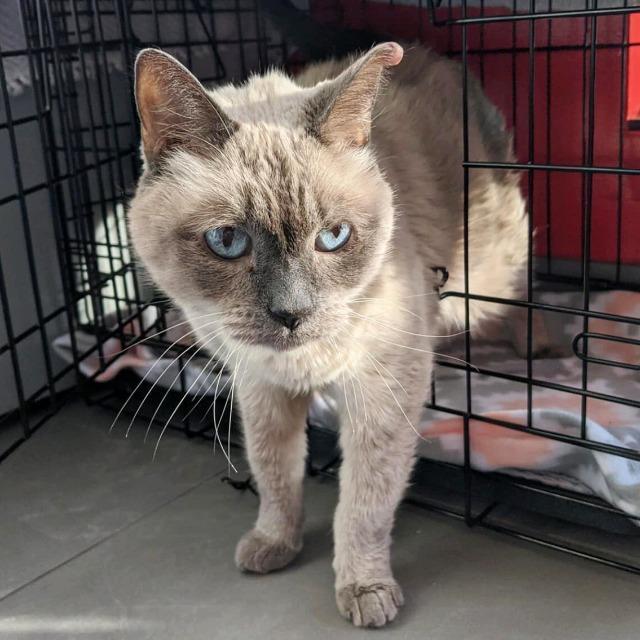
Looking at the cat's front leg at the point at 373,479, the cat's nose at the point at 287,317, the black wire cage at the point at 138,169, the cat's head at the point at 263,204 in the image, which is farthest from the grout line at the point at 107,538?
the cat's nose at the point at 287,317

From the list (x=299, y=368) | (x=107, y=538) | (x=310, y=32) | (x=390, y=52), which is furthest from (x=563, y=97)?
(x=107, y=538)

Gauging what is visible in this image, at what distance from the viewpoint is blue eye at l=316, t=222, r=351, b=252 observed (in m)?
0.97

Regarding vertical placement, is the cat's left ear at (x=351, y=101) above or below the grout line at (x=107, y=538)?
above

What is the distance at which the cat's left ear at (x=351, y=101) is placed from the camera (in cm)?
95

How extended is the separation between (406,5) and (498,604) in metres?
1.41

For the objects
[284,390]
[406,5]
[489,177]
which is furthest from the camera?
[406,5]

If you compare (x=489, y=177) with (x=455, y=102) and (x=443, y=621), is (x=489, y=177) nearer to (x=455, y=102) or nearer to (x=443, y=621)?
(x=455, y=102)

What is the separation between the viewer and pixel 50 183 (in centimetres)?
151

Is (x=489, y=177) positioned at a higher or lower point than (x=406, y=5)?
lower

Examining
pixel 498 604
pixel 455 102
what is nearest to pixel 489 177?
pixel 455 102

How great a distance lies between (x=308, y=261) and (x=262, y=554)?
513mm

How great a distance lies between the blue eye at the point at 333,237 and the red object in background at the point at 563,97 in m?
0.89

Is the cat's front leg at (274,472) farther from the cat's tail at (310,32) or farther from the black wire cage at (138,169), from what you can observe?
the cat's tail at (310,32)

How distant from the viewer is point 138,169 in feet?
5.74
